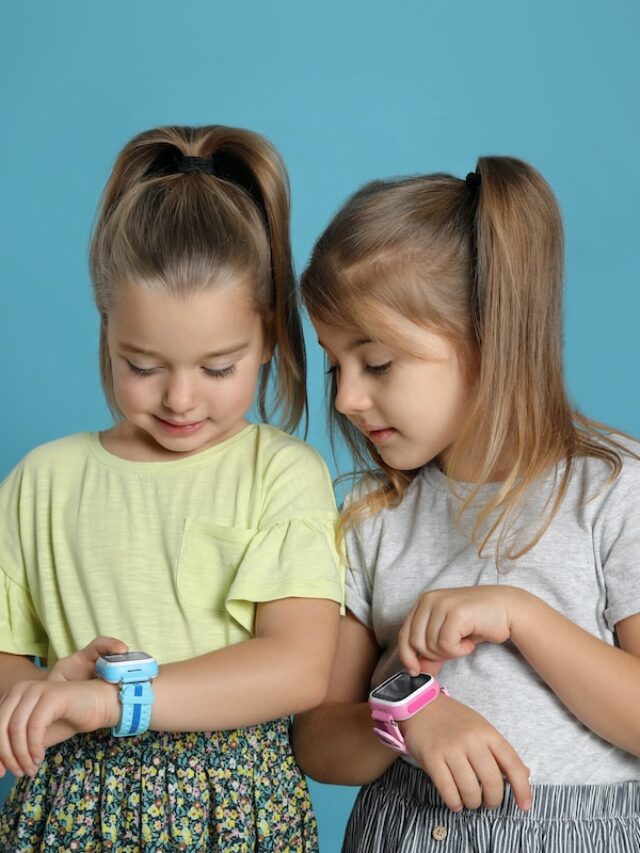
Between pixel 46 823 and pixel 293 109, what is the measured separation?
1.51 metres

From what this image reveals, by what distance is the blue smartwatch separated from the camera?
1.38m

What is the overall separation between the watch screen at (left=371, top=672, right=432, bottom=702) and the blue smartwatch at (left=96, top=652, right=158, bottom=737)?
9.1 inches

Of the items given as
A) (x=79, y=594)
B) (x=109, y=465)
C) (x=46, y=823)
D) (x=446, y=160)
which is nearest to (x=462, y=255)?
(x=109, y=465)

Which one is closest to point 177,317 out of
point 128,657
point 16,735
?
point 128,657

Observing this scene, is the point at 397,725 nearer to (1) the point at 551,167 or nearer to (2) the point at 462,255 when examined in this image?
(2) the point at 462,255

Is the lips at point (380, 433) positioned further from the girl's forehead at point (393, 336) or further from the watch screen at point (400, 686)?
the watch screen at point (400, 686)

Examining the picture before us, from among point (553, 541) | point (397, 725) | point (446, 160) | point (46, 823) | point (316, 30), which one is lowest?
point (46, 823)

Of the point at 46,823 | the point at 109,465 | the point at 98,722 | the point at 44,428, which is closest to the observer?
the point at 98,722

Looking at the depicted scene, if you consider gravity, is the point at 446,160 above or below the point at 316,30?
below

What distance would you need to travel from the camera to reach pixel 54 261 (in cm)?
256

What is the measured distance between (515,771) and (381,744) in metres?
0.20

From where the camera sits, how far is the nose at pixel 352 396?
1.55 m

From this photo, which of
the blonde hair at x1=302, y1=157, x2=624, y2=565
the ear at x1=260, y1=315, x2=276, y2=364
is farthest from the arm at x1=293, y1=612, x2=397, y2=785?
the ear at x1=260, y1=315, x2=276, y2=364

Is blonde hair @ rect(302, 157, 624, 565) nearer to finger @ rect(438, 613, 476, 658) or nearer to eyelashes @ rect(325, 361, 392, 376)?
eyelashes @ rect(325, 361, 392, 376)
